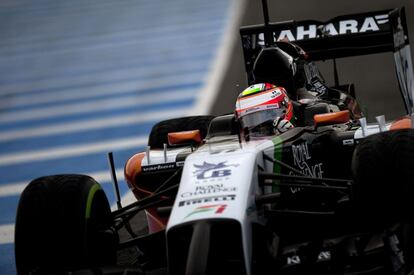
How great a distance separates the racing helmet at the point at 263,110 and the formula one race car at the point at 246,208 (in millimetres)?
40

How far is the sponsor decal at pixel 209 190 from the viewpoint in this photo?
16.8ft

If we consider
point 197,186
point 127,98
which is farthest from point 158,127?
point 127,98

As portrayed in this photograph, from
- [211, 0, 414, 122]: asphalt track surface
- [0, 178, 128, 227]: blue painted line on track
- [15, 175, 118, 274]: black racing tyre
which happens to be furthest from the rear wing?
[15, 175, 118, 274]: black racing tyre

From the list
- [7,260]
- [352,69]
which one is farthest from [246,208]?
[352,69]

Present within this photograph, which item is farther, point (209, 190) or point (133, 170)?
point (133, 170)

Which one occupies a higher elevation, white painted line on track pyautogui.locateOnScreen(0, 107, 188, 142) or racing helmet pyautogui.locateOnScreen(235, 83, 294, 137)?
racing helmet pyautogui.locateOnScreen(235, 83, 294, 137)

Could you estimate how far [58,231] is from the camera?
561cm

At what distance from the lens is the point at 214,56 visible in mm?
14344

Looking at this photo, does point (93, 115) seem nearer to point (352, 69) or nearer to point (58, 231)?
point (352, 69)

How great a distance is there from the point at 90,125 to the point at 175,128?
→ 444cm

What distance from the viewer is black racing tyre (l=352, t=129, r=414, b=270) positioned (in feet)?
17.1

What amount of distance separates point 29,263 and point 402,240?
7.47 ft

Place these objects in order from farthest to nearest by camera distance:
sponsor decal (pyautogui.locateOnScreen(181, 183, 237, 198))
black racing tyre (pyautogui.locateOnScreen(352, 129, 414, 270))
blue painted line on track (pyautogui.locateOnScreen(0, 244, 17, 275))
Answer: blue painted line on track (pyautogui.locateOnScreen(0, 244, 17, 275)), black racing tyre (pyautogui.locateOnScreen(352, 129, 414, 270)), sponsor decal (pyautogui.locateOnScreen(181, 183, 237, 198))

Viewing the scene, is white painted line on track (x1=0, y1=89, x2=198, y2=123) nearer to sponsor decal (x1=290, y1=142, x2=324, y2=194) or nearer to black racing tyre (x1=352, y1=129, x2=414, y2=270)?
sponsor decal (x1=290, y1=142, x2=324, y2=194)
